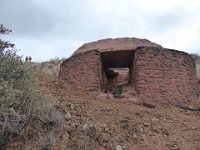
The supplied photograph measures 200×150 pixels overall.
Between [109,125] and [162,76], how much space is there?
8.07 feet

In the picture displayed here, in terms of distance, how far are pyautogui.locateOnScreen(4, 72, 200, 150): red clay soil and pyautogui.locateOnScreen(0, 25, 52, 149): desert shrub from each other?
46 cm

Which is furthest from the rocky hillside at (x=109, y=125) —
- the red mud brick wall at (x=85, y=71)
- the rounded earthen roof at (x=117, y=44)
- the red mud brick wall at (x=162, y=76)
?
the rounded earthen roof at (x=117, y=44)

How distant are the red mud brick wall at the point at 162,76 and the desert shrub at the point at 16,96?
303 centimetres

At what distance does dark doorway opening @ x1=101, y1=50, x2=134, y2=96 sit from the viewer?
1154 centimetres

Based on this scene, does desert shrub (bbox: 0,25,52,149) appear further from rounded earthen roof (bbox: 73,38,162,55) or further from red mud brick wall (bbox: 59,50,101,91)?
rounded earthen roof (bbox: 73,38,162,55)

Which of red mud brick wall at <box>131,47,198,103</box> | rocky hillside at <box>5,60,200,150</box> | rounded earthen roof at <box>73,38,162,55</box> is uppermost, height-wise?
rounded earthen roof at <box>73,38,162,55</box>

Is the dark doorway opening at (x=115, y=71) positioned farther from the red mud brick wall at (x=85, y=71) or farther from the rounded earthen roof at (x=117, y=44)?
the red mud brick wall at (x=85, y=71)

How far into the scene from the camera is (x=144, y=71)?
10602mm

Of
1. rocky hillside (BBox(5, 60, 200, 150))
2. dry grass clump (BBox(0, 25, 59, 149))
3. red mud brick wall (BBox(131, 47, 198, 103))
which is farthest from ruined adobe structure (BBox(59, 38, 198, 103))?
dry grass clump (BBox(0, 25, 59, 149))

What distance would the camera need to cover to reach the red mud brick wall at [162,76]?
411 inches

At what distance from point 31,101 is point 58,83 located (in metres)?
2.43

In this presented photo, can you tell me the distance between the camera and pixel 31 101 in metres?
7.95

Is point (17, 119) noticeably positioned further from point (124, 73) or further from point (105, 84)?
point (124, 73)

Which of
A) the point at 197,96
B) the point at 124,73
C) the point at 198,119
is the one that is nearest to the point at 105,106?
the point at 198,119
